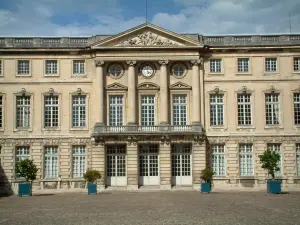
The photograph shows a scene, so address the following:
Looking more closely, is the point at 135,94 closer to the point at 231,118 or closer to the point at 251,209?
the point at 231,118

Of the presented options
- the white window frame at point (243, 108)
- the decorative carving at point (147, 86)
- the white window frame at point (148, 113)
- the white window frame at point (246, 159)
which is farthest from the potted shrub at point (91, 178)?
the white window frame at point (243, 108)

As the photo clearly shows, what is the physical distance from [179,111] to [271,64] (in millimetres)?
8087

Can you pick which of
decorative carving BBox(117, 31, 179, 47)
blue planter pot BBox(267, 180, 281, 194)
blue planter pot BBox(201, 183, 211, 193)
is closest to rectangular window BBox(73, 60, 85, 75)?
decorative carving BBox(117, 31, 179, 47)

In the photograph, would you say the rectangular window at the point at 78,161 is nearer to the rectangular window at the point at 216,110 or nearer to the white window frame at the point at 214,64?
the rectangular window at the point at 216,110

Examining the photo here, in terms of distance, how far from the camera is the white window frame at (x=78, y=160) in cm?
3553

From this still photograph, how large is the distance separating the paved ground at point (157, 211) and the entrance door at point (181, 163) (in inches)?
294

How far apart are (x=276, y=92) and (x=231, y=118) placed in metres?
4.00

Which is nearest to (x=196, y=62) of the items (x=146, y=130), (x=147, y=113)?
(x=147, y=113)

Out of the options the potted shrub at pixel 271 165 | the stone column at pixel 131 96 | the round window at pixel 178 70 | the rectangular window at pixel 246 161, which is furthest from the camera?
the round window at pixel 178 70

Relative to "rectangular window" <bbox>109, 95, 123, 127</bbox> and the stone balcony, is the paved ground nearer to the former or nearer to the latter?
the stone balcony

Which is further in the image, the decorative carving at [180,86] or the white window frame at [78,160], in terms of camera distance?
the decorative carving at [180,86]

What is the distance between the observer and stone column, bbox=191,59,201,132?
115ft

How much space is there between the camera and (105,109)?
3531 cm

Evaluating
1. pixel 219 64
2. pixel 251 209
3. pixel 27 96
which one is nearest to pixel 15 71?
pixel 27 96
